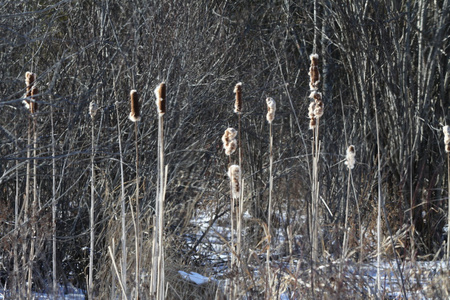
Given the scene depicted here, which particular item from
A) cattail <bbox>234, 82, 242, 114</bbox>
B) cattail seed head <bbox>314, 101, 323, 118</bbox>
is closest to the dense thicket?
cattail seed head <bbox>314, 101, 323, 118</bbox>

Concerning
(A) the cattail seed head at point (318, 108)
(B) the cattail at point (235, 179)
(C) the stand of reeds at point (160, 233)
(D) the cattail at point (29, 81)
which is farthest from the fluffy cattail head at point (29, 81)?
(A) the cattail seed head at point (318, 108)

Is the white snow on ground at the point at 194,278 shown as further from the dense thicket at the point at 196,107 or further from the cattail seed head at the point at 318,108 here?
the cattail seed head at the point at 318,108

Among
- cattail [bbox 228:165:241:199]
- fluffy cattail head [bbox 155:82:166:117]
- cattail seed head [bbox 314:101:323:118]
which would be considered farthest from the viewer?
cattail seed head [bbox 314:101:323:118]

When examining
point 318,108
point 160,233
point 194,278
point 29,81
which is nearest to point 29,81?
point 29,81

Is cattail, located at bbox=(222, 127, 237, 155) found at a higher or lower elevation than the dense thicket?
lower

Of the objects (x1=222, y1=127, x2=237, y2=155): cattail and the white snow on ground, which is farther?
the white snow on ground

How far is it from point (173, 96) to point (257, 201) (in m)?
1.85

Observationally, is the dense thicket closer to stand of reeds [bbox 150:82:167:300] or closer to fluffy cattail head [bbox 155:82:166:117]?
stand of reeds [bbox 150:82:167:300]

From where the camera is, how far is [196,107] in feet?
16.4

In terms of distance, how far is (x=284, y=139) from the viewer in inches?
291

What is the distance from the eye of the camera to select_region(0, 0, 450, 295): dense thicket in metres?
4.58

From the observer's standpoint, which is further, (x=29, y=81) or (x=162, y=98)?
(x=29, y=81)

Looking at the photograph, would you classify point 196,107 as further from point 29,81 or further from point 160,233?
point 160,233

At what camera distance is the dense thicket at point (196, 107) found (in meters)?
4.58
